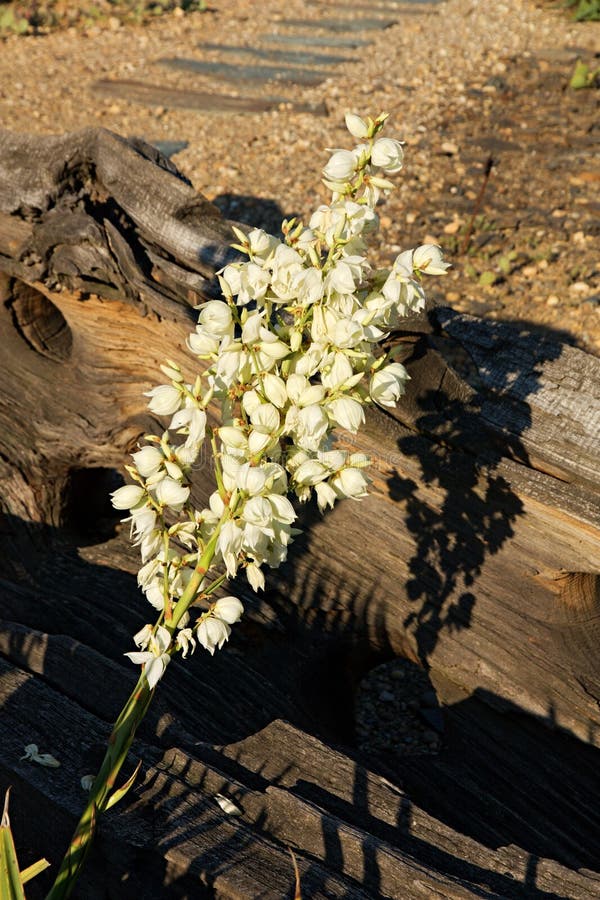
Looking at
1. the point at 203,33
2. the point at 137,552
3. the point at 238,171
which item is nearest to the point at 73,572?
the point at 137,552

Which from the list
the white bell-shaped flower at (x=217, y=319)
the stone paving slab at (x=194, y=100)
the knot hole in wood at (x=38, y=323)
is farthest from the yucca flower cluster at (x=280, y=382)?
the stone paving slab at (x=194, y=100)

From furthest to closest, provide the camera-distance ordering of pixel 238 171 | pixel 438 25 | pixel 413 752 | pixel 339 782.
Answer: pixel 438 25 < pixel 238 171 < pixel 413 752 < pixel 339 782

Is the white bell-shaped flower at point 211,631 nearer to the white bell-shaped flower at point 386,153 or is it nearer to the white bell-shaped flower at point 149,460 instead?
the white bell-shaped flower at point 149,460

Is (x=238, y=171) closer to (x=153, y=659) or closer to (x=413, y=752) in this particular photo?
(x=413, y=752)

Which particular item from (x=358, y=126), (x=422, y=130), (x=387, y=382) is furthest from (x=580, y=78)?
(x=387, y=382)

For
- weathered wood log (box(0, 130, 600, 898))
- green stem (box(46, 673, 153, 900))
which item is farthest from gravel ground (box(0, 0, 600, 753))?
green stem (box(46, 673, 153, 900))

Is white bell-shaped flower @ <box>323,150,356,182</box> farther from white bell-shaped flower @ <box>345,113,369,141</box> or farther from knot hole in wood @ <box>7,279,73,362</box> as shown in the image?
knot hole in wood @ <box>7,279,73,362</box>
